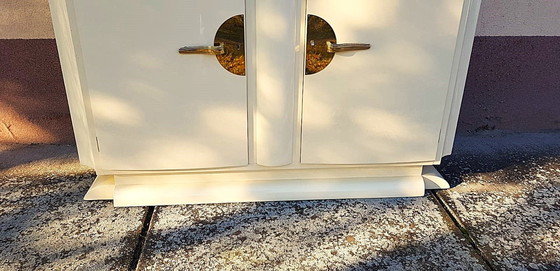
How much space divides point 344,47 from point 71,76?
103cm

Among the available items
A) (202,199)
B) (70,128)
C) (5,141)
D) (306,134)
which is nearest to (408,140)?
(306,134)

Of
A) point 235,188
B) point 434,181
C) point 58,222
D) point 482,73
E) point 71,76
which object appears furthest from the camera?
point 482,73

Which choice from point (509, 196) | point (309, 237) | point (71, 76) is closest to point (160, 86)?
point (71, 76)

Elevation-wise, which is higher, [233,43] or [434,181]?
[233,43]

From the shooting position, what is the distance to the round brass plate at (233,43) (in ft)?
5.22

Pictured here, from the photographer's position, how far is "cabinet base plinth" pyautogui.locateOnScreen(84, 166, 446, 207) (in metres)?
1.91

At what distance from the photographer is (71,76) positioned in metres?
1.69

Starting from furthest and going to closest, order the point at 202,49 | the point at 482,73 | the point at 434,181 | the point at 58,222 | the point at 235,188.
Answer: the point at 482,73
the point at 434,181
the point at 235,188
the point at 58,222
the point at 202,49

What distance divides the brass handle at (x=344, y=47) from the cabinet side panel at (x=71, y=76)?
93cm

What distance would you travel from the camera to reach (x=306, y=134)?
181cm

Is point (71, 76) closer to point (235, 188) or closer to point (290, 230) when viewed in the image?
point (235, 188)

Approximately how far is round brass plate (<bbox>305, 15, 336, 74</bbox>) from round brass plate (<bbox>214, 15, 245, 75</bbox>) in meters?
0.24

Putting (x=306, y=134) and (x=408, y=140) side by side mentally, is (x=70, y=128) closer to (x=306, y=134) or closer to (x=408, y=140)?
(x=306, y=134)

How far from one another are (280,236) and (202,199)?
0.40 metres
